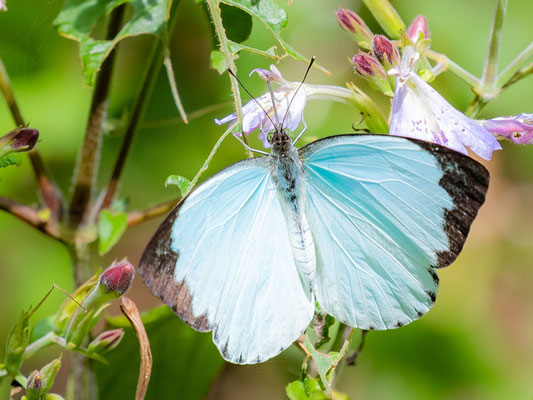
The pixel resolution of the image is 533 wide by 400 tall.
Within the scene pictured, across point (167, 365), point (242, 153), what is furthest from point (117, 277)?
point (242, 153)

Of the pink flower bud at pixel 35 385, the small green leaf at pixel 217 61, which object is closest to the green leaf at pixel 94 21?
the small green leaf at pixel 217 61

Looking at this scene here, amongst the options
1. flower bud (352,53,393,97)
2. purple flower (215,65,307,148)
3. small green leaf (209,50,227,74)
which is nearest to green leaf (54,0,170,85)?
small green leaf (209,50,227,74)

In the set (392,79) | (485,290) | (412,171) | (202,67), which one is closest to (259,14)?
(392,79)

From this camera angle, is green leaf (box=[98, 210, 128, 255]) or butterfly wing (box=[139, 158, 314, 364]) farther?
green leaf (box=[98, 210, 128, 255])

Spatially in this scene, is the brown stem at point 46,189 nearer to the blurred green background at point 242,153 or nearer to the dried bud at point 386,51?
the blurred green background at point 242,153

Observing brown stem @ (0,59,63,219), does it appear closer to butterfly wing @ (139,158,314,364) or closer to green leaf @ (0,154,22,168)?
green leaf @ (0,154,22,168)
